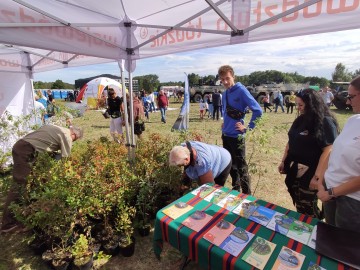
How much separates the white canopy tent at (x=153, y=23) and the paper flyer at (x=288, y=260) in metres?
1.79

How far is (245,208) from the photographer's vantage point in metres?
1.79

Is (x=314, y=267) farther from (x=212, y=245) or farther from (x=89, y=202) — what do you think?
(x=89, y=202)

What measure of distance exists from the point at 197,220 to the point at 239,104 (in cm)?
167

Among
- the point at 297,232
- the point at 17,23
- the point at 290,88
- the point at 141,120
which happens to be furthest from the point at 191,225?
the point at 290,88

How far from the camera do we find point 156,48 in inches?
117

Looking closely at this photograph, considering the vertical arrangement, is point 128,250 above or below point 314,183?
below

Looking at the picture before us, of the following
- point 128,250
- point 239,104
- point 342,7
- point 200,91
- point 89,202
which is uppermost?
point 342,7

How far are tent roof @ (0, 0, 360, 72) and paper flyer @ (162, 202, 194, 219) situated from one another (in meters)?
1.77

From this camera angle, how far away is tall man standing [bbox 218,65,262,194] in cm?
271

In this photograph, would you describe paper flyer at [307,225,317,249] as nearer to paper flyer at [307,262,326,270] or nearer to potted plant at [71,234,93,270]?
paper flyer at [307,262,326,270]

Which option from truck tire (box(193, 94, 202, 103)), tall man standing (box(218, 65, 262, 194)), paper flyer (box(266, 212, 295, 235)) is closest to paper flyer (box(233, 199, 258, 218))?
paper flyer (box(266, 212, 295, 235))

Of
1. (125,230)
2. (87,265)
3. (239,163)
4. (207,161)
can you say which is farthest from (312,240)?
(87,265)

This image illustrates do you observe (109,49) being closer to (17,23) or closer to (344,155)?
(17,23)

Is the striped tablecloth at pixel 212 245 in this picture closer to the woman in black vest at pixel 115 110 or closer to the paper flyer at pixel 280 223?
the paper flyer at pixel 280 223
